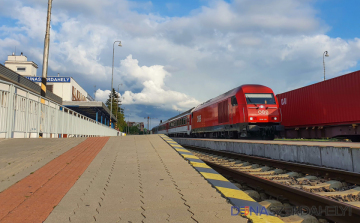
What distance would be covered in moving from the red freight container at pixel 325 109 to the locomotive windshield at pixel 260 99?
3277mm

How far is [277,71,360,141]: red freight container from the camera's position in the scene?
13992mm

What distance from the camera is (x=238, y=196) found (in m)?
3.70

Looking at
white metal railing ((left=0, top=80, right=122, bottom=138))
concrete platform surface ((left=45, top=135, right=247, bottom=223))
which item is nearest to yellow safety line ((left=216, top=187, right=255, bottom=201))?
concrete platform surface ((left=45, top=135, right=247, bottom=223))

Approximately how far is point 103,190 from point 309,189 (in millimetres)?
3583

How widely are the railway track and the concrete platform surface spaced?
102 centimetres

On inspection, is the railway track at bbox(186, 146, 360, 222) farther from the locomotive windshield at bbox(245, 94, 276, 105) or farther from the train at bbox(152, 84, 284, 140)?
the locomotive windshield at bbox(245, 94, 276, 105)

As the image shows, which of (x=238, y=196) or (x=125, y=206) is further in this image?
(x=238, y=196)

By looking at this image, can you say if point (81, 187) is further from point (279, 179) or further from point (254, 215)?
point (279, 179)

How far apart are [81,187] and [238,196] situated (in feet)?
7.90

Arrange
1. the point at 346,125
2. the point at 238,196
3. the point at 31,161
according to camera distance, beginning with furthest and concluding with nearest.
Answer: the point at 346,125 < the point at 31,161 < the point at 238,196

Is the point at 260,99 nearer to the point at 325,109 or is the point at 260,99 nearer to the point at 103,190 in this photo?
the point at 325,109

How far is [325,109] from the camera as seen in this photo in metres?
16.0

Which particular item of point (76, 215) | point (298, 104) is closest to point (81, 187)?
point (76, 215)

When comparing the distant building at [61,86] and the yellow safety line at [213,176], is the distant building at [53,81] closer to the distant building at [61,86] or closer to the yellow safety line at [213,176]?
the distant building at [61,86]
